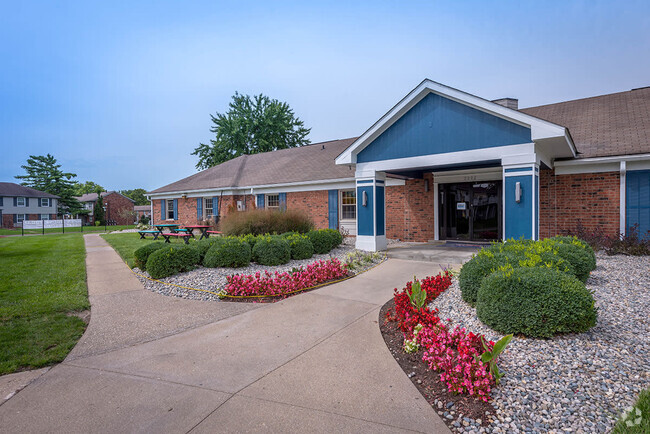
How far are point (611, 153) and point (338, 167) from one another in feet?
32.3

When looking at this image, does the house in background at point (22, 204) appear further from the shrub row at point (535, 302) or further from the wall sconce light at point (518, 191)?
the shrub row at point (535, 302)

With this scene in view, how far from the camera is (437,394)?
2.96 metres

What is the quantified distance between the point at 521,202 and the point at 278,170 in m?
13.1

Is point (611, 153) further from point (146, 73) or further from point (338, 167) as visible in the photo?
point (146, 73)

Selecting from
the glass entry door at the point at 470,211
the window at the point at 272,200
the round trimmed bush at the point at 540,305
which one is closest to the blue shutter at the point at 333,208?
the window at the point at 272,200

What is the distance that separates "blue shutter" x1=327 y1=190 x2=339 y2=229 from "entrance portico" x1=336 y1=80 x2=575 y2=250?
3.67 m

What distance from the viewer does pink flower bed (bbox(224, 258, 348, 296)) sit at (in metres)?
6.26

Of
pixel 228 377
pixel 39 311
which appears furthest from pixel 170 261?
pixel 228 377

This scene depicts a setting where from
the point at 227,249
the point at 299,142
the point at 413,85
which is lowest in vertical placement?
the point at 227,249

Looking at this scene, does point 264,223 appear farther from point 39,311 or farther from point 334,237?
point 39,311

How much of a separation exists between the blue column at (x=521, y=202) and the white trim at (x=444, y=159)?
406 mm

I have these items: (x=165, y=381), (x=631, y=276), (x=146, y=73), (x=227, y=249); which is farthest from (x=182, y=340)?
(x=146, y=73)

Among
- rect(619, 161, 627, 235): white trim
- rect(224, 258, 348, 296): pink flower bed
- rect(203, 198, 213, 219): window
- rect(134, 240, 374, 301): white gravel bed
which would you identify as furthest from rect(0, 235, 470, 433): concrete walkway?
rect(203, 198, 213, 219): window

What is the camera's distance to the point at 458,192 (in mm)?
12945
